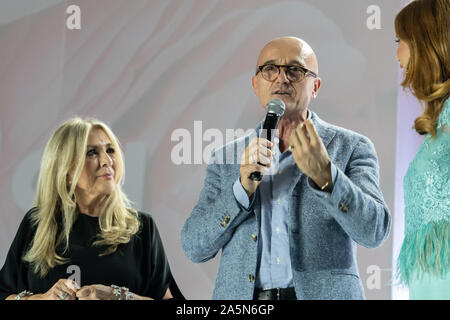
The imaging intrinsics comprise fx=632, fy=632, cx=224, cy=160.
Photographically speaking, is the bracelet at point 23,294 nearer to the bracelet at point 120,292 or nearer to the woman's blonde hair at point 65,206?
the woman's blonde hair at point 65,206

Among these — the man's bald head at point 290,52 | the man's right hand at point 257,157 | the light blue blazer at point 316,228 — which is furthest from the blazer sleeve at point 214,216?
the man's bald head at point 290,52

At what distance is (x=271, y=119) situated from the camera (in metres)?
2.06

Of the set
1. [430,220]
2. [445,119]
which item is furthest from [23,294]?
[445,119]

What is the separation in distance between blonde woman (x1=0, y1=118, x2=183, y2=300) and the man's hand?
1.00 m

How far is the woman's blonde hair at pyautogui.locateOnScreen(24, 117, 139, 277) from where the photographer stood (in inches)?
105

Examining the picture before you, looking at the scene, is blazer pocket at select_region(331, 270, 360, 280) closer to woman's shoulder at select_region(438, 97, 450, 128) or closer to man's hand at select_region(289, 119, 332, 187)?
man's hand at select_region(289, 119, 332, 187)

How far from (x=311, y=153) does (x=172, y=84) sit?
1.86 meters

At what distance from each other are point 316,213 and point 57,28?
86.1 inches

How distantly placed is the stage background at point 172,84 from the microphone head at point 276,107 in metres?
1.38

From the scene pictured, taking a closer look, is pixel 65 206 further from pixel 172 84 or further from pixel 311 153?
pixel 311 153

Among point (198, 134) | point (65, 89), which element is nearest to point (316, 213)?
point (198, 134)

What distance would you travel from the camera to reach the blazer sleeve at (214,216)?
210cm

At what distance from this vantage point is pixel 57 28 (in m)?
3.62

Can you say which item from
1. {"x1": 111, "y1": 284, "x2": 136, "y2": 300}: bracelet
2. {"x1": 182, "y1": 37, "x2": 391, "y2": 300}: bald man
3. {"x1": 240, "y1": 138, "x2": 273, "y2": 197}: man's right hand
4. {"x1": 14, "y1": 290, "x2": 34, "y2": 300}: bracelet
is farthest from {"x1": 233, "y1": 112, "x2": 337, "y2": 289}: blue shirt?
{"x1": 14, "y1": 290, "x2": 34, "y2": 300}: bracelet
